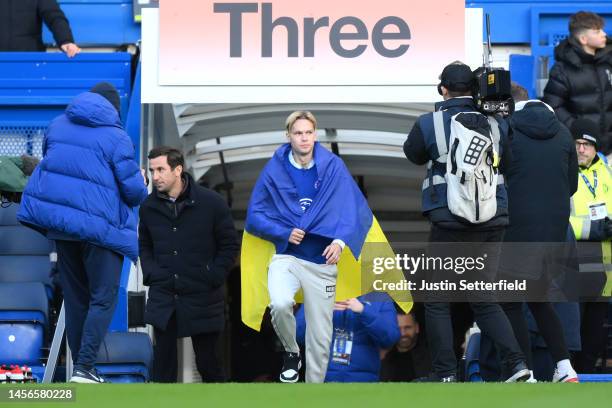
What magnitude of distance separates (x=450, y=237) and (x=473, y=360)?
4.54ft

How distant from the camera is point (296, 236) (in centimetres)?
966

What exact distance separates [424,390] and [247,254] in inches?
91.4

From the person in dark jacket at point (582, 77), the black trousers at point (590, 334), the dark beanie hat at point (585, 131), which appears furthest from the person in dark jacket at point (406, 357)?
the person in dark jacket at point (582, 77)

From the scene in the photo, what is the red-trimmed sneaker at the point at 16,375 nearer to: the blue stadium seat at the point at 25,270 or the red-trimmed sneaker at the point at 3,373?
the red-trimmed sneaker at the point at 3,373

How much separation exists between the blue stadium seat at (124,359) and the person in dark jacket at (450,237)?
2148 mm

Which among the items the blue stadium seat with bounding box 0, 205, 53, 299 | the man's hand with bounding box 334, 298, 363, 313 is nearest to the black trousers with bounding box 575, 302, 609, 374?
the man's hand with bounding box 334, 298, 363, 313

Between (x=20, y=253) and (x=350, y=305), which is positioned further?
(x=20, y=253)

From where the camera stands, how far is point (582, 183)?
1112 centimetres

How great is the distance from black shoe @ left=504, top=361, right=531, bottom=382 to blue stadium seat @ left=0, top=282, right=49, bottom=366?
11.7 feet

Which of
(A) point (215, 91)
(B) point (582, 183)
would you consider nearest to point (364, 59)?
(A) point (215, 91)

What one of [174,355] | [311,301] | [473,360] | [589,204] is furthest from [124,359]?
[589,204]

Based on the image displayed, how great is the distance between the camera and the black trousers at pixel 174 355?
10.4m

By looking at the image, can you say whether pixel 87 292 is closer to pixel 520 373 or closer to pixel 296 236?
pixel 296 236

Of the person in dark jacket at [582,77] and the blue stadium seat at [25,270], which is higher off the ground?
the person in dark jacket at [582,77]
